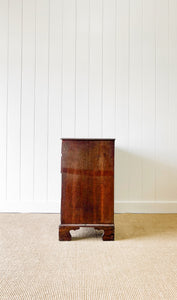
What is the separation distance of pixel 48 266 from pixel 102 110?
1.53 m

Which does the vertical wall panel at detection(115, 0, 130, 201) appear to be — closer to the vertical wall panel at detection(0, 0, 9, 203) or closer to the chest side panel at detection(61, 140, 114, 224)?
the chest side panel at detection(61, 140, 114, 224)

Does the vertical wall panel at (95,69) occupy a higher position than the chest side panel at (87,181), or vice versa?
the vertical wall panel at (95,69)

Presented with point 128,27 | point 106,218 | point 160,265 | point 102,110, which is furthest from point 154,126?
point 160,265

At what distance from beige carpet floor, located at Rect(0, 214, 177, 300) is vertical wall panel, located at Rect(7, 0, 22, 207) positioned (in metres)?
0.51

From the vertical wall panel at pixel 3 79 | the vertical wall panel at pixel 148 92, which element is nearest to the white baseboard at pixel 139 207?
the vertical wall panel at pixel 148 92

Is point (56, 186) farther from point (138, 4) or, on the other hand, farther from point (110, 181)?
point (138, 4)

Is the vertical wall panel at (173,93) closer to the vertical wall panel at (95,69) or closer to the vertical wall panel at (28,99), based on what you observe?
the vertical wall panel at (95,69)

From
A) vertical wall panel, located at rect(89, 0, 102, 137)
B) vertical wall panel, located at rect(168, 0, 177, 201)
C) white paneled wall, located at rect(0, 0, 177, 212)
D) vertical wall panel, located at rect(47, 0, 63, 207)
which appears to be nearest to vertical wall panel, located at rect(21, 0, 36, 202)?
white paneled wall, located at rect(0, 0, 177, 212)

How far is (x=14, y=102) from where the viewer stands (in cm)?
235

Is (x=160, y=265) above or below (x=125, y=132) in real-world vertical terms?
below

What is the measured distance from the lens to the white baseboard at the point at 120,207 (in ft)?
7.59

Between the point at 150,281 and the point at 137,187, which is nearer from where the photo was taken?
the point at 150,281

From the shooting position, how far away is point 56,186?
233 cm

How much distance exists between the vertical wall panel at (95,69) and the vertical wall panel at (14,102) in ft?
2.26
